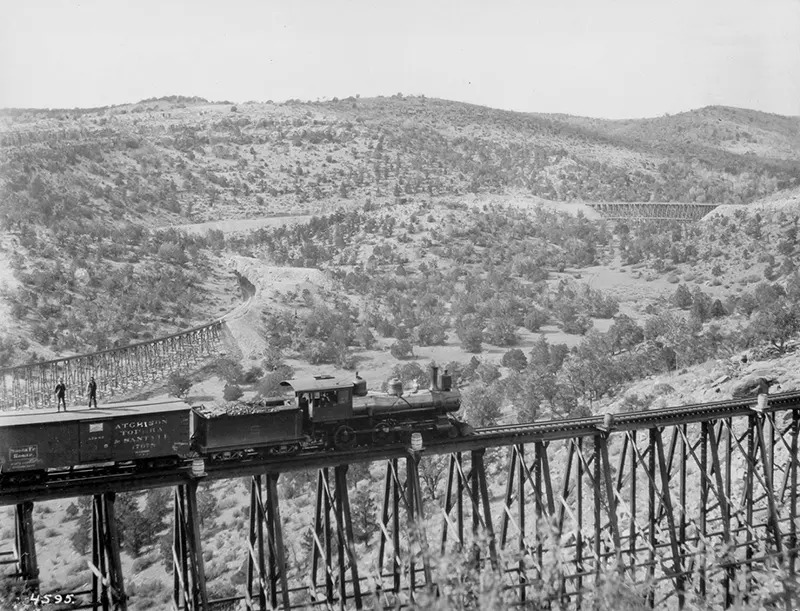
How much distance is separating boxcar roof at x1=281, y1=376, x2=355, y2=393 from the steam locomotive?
0.8 inches

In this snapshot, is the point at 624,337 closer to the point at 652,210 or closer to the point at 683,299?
the point at 683,299

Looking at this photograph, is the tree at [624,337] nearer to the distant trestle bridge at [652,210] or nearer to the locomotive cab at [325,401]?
the locomotive cab at [325,401]

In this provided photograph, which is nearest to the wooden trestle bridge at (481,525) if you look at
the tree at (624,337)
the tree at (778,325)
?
the tree at (778,325)

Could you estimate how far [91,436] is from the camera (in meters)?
14.0

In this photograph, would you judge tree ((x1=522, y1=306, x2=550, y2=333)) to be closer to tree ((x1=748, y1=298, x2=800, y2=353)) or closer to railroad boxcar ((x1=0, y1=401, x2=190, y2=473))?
tree ((x1=748, y1=298, x2=800, y2=353))

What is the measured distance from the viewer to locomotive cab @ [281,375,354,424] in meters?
15.9

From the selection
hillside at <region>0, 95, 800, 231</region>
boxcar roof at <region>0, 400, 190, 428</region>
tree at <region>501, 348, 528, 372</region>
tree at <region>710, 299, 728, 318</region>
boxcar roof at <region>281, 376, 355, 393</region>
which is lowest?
tree at <region>501, 348, 528, 372</region>

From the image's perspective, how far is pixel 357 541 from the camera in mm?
26484

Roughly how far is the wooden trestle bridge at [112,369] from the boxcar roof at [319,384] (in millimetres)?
21069

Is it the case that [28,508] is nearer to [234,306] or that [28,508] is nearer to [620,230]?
[234,306]

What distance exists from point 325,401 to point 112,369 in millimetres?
28836

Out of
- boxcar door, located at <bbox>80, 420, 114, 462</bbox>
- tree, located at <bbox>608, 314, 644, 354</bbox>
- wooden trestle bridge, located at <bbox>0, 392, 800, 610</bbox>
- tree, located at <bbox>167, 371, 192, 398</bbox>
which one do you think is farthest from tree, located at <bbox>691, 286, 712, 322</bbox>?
boxcar door, located at <bbox>80, 420, 114, 462</bbox>

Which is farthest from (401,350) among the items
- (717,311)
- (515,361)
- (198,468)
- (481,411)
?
(198,468)

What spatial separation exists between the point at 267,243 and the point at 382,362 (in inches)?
1314
